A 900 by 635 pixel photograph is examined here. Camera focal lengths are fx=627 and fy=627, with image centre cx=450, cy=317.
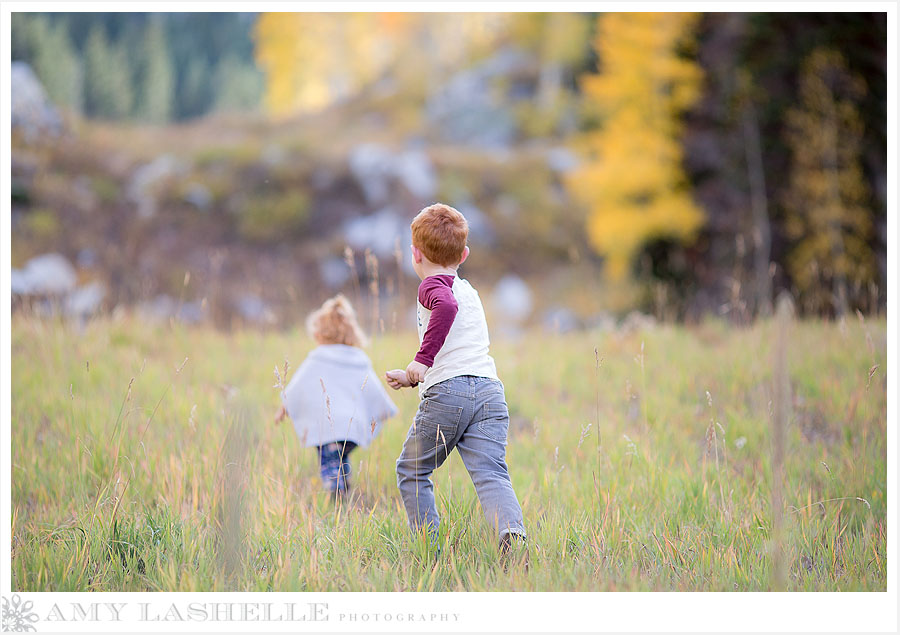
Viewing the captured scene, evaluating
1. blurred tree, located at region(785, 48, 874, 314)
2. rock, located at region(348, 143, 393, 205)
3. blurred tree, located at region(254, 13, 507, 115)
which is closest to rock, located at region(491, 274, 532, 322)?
rock, located at region(348, 143, 393, 205)

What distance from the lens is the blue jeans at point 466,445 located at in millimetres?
2119

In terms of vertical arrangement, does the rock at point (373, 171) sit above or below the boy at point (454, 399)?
above

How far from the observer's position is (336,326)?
9.55ft

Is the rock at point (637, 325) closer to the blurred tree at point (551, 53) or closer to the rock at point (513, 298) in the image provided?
the rock at point (513, 298)

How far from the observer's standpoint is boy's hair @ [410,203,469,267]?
2160mm

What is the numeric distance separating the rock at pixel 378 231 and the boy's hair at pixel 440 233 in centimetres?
919

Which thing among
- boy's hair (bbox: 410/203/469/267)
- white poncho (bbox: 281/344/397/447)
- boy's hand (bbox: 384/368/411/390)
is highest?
boy's hair (bbox: 410/203/469/267)

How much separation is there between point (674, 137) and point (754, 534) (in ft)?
27.3

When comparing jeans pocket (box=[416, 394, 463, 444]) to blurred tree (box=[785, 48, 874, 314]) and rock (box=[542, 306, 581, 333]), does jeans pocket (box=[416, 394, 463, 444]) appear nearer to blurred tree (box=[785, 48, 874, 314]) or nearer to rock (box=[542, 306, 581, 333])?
blurred tree (box=[785, 48, 874, 314])

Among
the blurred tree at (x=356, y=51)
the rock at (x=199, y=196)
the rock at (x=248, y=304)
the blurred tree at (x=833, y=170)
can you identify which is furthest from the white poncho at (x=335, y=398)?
the blurred tree at (x=356, y=51)

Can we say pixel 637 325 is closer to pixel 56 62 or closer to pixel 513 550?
pixel 513 550

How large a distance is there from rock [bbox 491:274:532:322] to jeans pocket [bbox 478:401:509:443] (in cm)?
923

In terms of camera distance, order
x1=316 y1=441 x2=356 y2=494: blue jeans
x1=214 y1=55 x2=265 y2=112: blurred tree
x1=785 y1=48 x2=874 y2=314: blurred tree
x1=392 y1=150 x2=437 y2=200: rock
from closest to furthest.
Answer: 1. x1=316 y1=441 x2=356 y2=494: blue jeans
2. x1=785 y1=48 x2=874 y2=314: blurred tree
3. x1=392 y1=150 x2=437 y2=200: rock
4. x1=214 y1=55 x2=265 y2=112: blurred tree

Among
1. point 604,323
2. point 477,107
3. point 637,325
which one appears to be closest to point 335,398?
point 637,325
